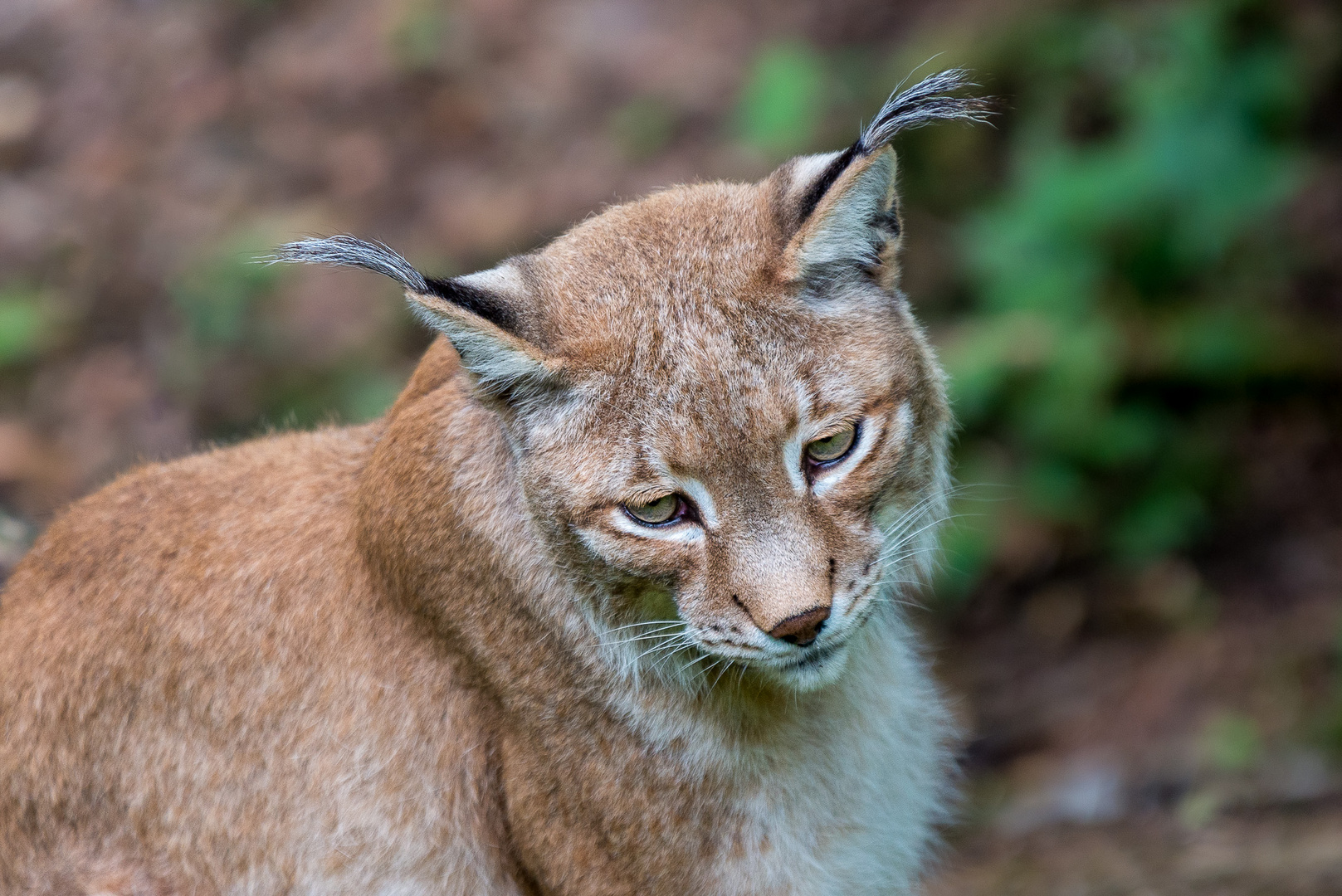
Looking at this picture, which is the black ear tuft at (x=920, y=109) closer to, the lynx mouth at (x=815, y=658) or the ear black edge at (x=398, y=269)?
the ear black edge at (x=398, y=269)

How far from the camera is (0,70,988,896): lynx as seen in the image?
366 centimetres

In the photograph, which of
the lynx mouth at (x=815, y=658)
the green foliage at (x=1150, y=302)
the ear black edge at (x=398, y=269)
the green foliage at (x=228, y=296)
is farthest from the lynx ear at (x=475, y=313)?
the green foliage at (x=228, y=296)

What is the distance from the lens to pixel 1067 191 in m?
8.09

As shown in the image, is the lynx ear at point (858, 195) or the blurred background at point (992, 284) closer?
the lynx ear at point (858, 195)

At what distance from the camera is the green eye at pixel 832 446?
369cm

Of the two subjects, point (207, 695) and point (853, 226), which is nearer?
point (853, 226)

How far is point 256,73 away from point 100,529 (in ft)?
27.4

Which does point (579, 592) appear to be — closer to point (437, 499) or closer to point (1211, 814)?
point (437, 499)

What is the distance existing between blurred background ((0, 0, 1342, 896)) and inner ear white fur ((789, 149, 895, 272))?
2100 mm

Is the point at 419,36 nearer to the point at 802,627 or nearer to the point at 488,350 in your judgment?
the point at 488,350

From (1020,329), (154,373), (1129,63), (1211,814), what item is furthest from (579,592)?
(154,373)

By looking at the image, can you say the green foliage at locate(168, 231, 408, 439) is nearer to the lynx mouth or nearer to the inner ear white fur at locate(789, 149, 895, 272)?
the inner ear white fur at locate(789, 149, 895, 272)

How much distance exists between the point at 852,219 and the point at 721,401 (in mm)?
671

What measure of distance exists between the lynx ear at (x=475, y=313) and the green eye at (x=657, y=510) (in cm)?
42
